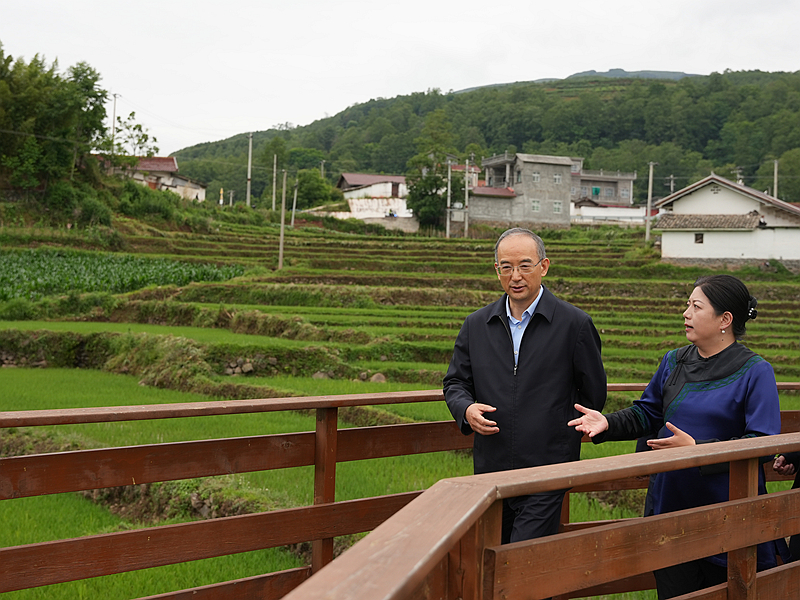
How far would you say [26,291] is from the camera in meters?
25.9

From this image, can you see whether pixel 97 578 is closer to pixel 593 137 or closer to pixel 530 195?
pixel 530 195

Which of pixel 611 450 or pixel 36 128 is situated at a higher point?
pixel 36 128

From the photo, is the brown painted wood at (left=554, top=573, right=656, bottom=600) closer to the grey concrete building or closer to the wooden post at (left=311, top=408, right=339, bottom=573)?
the wooden post at (left=311, top=408, right=339, bottom=573)

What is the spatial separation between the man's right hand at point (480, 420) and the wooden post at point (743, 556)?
0.88m

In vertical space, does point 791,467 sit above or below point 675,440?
below

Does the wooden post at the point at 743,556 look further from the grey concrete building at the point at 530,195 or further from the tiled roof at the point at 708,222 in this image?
the grey concrete building at the point at 530,195

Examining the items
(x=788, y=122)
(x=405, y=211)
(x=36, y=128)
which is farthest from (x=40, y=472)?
(x=788, y=122)

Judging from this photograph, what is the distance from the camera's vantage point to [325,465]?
10.9 ft

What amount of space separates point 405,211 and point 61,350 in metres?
45.6

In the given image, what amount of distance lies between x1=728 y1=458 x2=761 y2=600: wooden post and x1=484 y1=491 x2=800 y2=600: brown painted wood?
0.05 m

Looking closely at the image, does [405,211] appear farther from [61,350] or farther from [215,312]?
[61,350]

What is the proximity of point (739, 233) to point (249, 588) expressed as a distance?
3748cm

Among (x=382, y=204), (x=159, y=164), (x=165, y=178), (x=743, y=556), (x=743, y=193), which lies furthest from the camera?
(x=159, y=164)

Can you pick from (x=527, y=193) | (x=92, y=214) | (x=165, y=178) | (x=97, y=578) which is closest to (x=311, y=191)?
(x=165, y=178)
